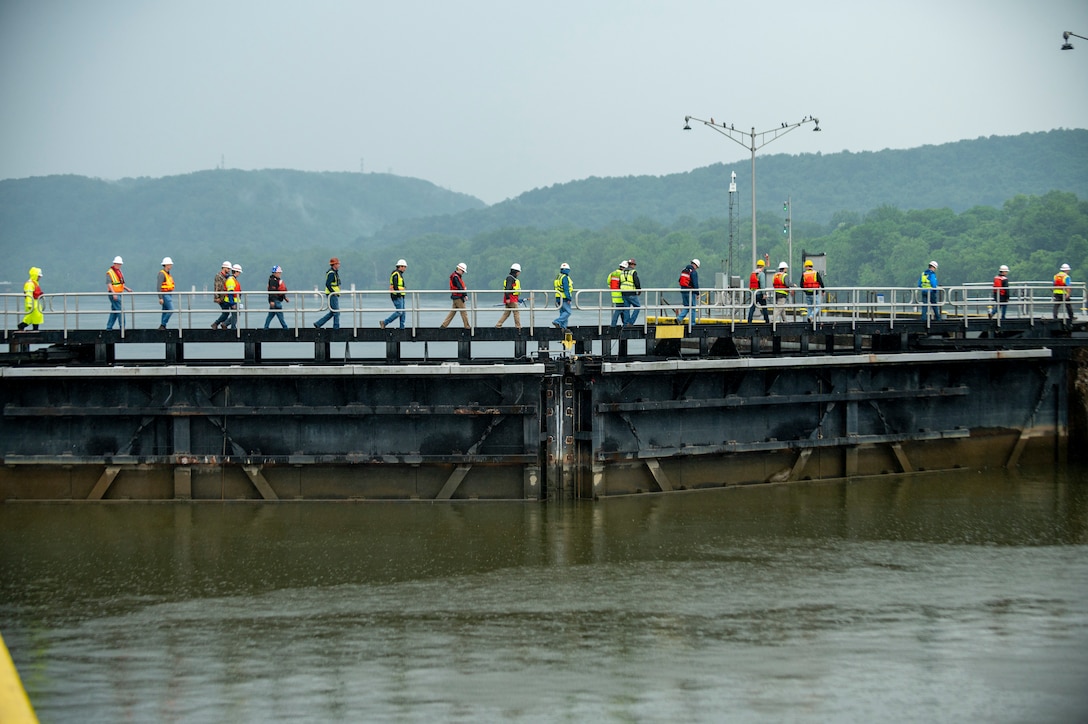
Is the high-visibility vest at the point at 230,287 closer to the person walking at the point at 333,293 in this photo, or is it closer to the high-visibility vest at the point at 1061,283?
the person walking at the point at 333,293

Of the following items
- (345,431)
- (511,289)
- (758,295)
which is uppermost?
(511,289)

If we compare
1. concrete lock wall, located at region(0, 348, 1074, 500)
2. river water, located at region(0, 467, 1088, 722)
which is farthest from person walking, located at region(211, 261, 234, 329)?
river water, located at region(0, 467, 1088, 722)

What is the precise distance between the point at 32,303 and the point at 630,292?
14929mm

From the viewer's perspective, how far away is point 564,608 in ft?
69.5

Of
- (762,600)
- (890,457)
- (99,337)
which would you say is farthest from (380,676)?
(890,457)

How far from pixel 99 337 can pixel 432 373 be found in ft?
28.9

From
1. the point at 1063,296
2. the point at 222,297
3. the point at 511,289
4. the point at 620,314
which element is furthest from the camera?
the point at 1063,296

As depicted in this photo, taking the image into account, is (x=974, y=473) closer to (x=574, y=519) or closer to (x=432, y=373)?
(x=574, y=519)

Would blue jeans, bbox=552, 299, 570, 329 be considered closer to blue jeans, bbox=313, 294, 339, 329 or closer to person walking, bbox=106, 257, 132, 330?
blue jeans, bbox=313, 294, 339, 329

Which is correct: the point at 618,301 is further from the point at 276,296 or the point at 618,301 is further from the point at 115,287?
the point at 115,287

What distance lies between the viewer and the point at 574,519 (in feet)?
89.1

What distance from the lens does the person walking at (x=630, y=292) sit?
30731 mm

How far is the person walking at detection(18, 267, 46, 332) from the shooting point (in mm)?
29844

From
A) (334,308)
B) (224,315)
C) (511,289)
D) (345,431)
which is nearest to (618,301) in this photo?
(511,289)
